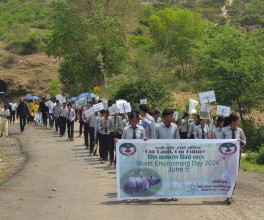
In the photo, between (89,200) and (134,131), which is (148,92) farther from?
(89,200)

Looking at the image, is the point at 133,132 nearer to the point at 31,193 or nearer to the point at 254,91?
the point at 31,193

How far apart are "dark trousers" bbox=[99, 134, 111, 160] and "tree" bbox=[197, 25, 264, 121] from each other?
8.97m

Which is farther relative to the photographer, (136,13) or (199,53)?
(136,13)

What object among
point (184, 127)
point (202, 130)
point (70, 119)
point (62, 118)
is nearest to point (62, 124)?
point (62, 118)

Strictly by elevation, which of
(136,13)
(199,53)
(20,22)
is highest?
(20,22)

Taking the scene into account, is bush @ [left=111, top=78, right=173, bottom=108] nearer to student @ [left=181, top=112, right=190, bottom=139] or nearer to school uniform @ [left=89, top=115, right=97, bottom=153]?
school uniform @ [left=89, top=115, right=97, bottom=153]

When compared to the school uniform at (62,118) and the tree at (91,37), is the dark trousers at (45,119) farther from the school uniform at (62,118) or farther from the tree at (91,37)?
the tree at (91,37)

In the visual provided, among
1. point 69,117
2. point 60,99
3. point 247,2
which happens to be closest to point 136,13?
point 60,99

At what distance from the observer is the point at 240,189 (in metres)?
14.2

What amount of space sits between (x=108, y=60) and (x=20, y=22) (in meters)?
64.4

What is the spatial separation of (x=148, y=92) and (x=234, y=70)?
805 cm

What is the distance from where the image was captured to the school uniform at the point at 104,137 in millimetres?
19547

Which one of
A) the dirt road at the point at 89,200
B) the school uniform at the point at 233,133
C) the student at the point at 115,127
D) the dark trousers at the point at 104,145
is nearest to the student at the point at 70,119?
the dark trousers at the point at 104,145

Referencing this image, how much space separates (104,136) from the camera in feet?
64.7
